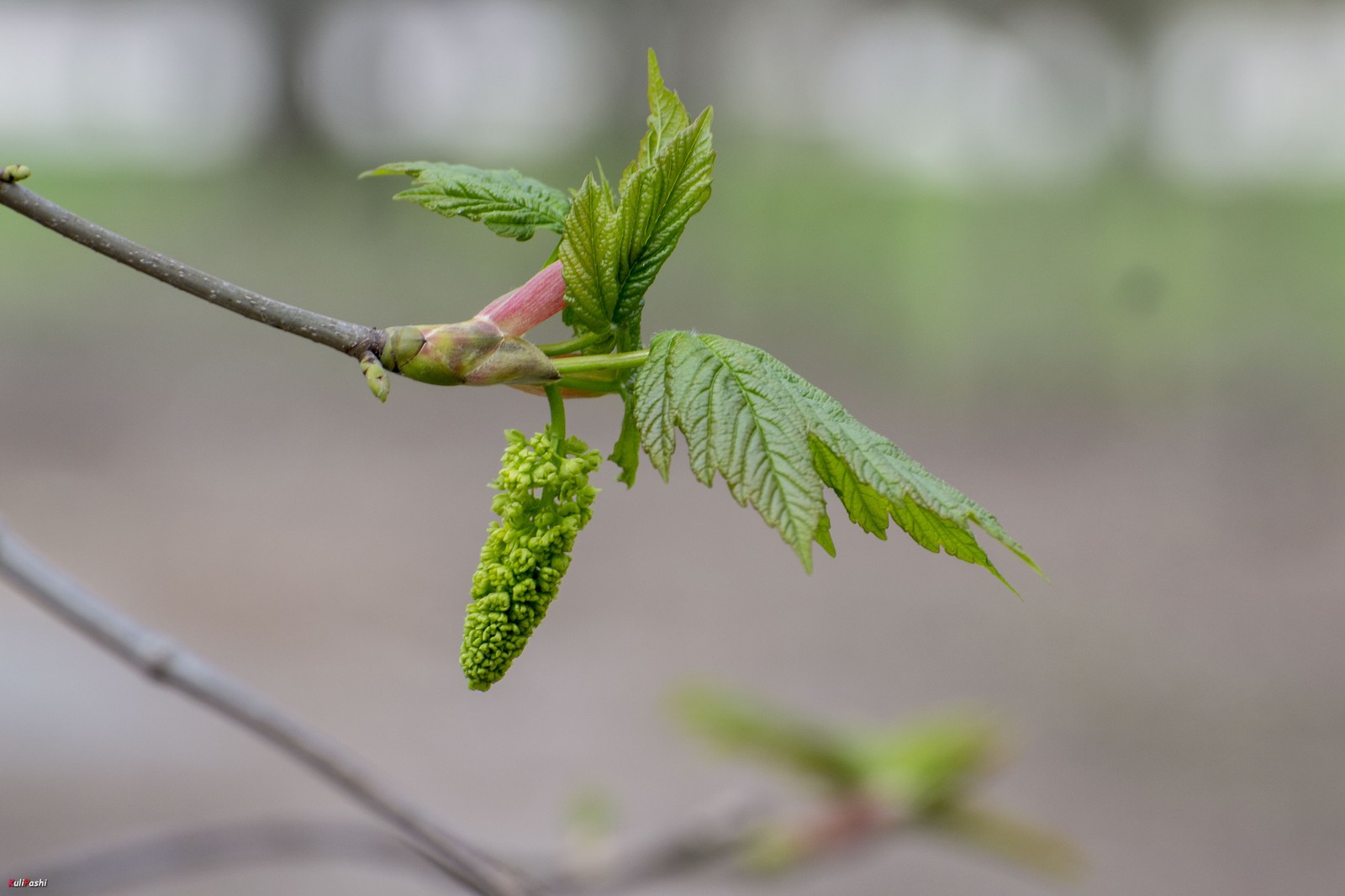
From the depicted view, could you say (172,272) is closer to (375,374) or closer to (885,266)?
(375,374)

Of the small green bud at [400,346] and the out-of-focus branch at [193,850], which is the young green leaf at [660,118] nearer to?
the small green bud at [400,346]

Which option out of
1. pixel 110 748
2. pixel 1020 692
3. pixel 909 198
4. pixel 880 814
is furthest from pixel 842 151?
pixel 880 814

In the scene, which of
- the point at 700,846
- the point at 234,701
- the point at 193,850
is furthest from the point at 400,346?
the point at 700,846

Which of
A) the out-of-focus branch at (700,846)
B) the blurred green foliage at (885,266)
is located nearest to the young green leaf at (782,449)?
the out-of-focus branch at (700,846)

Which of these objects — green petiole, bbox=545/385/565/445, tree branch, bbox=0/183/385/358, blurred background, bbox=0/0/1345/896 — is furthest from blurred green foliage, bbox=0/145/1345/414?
tree branch, bbox=0/183/385/358

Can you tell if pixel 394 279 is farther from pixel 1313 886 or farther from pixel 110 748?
pixel 1313 886

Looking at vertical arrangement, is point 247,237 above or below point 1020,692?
above
